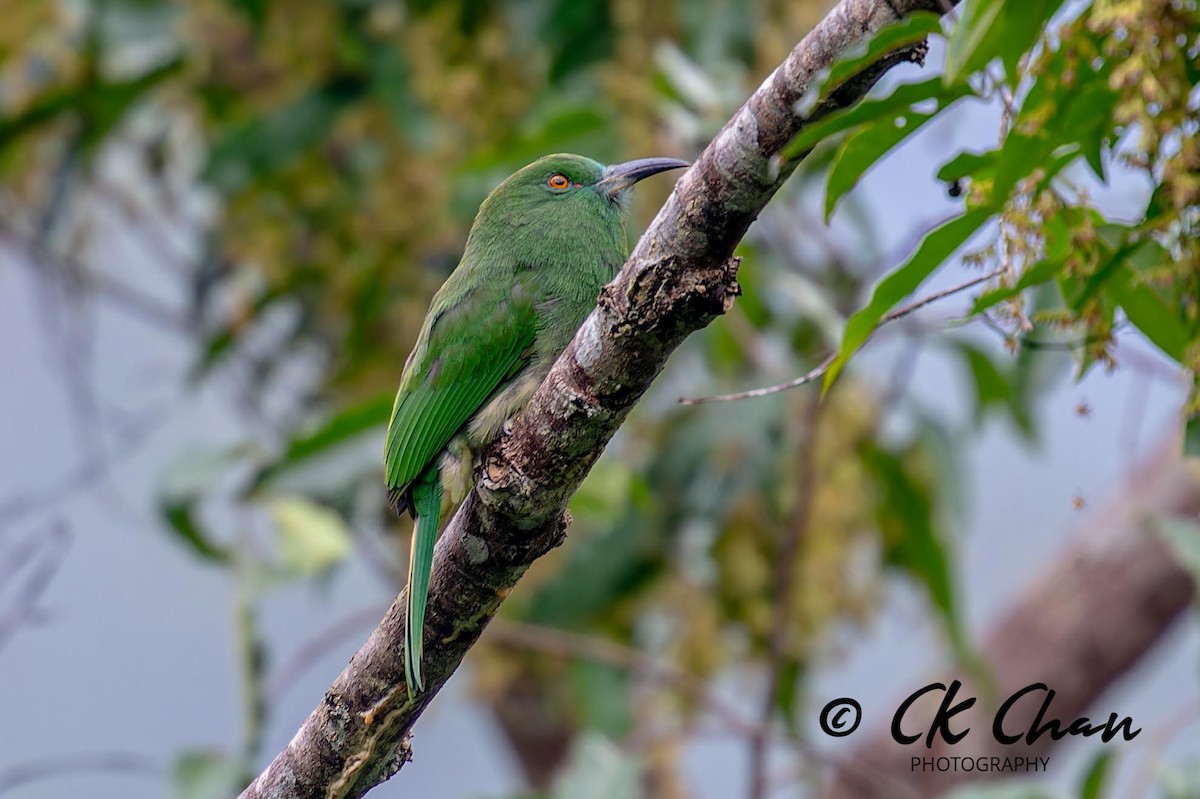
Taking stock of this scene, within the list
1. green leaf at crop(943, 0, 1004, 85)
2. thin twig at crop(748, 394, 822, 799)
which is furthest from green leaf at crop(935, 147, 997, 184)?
thin twig at crop(748, 394, 822, 799)

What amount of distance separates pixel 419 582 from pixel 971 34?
1040 mm

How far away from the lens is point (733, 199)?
1.67 metres

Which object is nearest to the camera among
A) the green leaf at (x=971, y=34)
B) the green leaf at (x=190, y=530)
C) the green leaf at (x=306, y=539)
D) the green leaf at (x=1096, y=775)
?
the green leaf at (x=971, y=34)

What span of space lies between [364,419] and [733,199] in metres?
2.23

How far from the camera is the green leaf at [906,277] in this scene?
5.77ft

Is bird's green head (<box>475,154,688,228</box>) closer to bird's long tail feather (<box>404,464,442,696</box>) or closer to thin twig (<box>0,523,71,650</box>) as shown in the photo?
bird's long tail feather (<box>404,464,442,696</box>)

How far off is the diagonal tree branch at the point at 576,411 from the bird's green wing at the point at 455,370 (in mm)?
422

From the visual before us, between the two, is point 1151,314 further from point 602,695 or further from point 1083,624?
point 1083,624

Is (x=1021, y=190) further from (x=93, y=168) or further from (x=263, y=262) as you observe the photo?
(x=93, y=168)

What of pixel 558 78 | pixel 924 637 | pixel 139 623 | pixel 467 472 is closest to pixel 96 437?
pixel 139 623

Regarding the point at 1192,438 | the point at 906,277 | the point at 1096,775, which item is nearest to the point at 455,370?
the point at 906,277

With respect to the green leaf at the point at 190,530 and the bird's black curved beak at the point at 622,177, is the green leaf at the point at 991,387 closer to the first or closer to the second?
the bird's black curved beak at the point at 622,177

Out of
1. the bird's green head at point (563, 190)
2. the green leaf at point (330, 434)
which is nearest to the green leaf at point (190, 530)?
the green leaf at point (330, 434)

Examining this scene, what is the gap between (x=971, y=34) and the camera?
1.55 m
